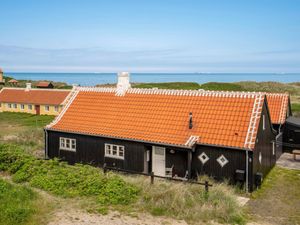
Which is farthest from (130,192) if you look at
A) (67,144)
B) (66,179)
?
(67,144)

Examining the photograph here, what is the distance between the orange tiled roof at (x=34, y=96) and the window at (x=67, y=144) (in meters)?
27.8

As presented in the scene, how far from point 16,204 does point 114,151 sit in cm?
824

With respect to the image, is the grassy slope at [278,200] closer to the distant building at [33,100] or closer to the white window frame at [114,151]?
the white window frame at [114,151]

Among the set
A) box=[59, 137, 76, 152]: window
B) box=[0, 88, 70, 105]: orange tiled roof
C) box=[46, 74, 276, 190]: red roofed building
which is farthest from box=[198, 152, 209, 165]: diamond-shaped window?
box=[0, 88, 70, 105]: orange tiled roof

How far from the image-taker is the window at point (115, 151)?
21.5 metres

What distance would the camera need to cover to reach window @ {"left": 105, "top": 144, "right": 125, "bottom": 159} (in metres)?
21.5

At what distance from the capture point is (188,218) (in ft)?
46.0

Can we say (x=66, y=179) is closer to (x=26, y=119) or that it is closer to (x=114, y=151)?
(x=114, y=151)

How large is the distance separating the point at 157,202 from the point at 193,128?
6460 mm

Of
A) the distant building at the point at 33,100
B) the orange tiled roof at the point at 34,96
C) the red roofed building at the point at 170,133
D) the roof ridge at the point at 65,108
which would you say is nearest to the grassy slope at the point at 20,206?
the red roofed building at the point at 170,133

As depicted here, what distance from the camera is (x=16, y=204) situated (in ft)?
47.4

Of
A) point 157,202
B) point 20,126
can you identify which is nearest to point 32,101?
point 20,126

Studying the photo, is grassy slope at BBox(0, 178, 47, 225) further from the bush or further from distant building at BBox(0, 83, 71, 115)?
distant building at BBox(0, 83, 71, 115)

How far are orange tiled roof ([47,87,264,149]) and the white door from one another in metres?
0.80
